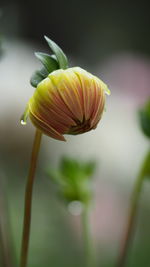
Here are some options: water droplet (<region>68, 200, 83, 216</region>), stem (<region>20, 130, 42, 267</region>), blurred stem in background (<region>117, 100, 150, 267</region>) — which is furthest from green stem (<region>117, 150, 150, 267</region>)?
stem (<region>20, 130, 42, 267</region>)

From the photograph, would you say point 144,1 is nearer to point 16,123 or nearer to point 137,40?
point 137,40

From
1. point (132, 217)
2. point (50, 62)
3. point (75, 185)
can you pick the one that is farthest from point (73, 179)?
point (50, 62)

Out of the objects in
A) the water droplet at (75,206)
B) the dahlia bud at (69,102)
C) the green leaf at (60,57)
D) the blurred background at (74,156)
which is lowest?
the blurred background at (74,156)

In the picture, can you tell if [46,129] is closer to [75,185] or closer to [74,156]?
[75,185]

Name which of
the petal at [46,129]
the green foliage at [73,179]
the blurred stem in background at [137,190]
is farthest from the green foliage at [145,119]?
the petal at [46,129]

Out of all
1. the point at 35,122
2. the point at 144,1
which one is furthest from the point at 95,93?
the point at 144,1

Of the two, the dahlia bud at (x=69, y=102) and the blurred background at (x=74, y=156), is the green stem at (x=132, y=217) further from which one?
the dahlia bud at (x=69, y=102)

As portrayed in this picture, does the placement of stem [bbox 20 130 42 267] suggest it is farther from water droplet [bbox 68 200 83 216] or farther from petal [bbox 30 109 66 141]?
water droplet [bbox 68 200 83 216]

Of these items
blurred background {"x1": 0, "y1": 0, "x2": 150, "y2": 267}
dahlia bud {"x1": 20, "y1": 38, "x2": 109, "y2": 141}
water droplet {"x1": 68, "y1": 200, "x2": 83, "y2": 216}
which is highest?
dahlia bud {"x1": 20, "y1": 38, "x2": 109, "y2": 141}
